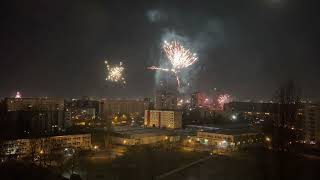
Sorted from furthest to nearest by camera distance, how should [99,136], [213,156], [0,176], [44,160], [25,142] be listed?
1. [99,136]
2. [25,142]
3. [213,156]
4. [44,160]
5. [0,176]

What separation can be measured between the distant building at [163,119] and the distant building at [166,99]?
2960 millimetres

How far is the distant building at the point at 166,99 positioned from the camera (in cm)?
2528

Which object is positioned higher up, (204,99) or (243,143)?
(204,99)

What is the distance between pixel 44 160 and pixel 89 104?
73.7 ft

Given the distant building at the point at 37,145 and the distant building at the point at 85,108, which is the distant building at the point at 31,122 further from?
the distant building at the point at 85,108

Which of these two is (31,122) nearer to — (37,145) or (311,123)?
(37,145)

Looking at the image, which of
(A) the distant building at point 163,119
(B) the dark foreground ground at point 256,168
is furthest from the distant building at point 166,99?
(B) the dark foreground ground at point 256,168

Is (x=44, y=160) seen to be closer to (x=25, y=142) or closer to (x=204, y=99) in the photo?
(x=25, y=142)

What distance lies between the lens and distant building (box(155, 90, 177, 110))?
995 inches

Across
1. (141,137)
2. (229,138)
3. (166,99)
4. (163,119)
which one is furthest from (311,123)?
(166,99)

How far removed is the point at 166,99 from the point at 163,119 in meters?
4.16

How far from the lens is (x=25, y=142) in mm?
13055

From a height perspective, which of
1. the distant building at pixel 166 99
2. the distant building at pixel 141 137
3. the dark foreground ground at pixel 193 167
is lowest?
the dark foreground ground at pixel 193 167

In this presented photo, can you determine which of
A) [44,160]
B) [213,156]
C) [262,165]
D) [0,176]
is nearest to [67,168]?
[44,160]
